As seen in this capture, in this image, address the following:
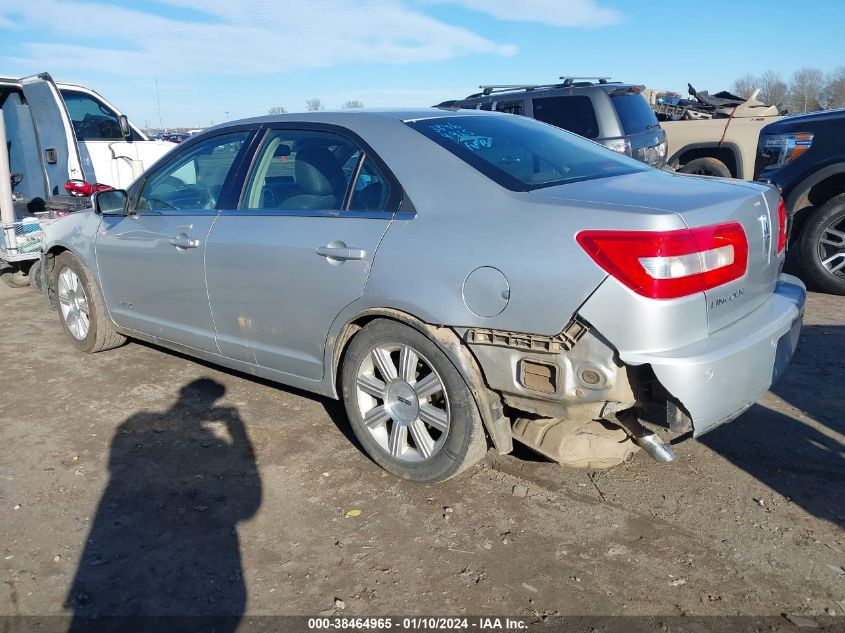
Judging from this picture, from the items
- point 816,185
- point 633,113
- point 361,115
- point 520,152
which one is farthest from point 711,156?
point 361,115

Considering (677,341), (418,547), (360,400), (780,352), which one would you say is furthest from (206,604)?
(780,352)

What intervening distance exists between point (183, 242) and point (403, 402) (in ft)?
5.74

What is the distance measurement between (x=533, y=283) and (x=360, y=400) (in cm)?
119

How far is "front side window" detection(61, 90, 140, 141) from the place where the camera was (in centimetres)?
893

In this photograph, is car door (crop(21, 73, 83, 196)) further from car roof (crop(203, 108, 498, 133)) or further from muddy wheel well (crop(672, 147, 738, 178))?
muddy wheel well (crop(672, 147, 738, 178))

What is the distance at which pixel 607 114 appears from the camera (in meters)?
8.59

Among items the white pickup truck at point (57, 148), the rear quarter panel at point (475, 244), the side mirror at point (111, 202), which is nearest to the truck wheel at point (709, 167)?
the white pickup truck at point (57, 148)

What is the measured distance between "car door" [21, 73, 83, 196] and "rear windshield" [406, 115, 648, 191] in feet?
19.8

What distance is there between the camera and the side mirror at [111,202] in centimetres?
475

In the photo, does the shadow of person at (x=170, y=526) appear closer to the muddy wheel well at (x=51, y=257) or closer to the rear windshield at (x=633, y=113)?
the muddy wheel well at (x=51, y=257)

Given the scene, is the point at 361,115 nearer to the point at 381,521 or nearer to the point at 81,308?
the point at 381,521

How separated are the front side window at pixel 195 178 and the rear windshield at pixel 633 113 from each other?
18.9ft

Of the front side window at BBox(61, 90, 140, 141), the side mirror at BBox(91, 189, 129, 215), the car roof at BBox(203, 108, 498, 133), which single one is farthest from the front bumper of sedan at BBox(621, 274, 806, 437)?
the front side window at BBox(61, 90, 140, 141)

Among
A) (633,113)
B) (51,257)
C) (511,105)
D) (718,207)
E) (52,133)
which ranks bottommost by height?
(51,257)
